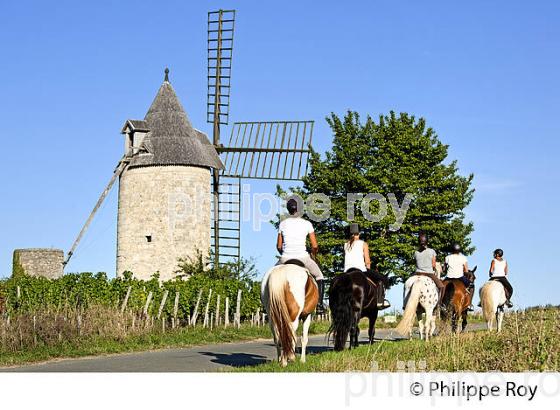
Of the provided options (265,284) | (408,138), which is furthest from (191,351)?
(408,138)

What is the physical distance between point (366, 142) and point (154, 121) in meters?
11.6

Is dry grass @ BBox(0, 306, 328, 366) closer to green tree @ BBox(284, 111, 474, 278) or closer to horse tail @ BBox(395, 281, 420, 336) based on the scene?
horse tail @ BBox(395, 281, 420, 336)

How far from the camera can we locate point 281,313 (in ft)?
48.7

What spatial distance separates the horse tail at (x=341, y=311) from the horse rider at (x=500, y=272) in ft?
24.1

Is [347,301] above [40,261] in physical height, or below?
below

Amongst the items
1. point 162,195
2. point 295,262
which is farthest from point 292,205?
point 162,195

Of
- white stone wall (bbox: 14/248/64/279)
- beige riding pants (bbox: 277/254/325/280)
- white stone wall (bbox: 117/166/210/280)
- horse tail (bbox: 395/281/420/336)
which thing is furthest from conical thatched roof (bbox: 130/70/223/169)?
beige riding pants (bbox: 277/254/325/280)

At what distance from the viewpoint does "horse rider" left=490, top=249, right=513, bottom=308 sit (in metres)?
23.5

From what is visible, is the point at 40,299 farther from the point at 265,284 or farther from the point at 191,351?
the point at 265,284

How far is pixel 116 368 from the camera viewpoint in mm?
17422

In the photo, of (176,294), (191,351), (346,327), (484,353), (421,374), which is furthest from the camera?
(176,294)

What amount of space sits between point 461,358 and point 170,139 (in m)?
30.6

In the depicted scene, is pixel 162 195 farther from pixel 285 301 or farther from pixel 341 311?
pixel 285 301

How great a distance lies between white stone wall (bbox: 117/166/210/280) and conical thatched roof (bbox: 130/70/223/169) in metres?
0.44
